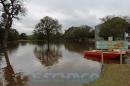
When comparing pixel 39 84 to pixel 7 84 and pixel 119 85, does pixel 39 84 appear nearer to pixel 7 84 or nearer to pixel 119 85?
pixel 7 84

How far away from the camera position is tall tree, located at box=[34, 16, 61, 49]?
9832 cm

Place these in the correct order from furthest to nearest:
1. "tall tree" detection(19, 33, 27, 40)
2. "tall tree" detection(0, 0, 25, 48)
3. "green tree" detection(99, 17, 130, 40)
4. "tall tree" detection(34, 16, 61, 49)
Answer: "tall tree" detection(19, 33, 27, 40) < "tall tree" detection(34, 16, 61, 49) < "green tree" detection(99, 17, 130, 40) < "tall tree" detection(0, 0, 25, 48)

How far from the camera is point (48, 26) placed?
323 ft

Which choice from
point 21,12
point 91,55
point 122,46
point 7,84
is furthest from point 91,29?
point 7,84

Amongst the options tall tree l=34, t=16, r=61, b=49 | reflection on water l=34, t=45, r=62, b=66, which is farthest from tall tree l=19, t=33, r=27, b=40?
reflection on water l=34, t=45, r=62, b=66

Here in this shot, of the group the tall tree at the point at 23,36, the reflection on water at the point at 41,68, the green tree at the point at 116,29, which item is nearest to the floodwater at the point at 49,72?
the reflection on water at the point at 41,68

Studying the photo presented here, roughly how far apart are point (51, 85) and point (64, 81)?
2.52ft

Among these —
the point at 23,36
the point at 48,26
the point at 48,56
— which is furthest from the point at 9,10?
the point at 23,36

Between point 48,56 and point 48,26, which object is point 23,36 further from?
point 48,56

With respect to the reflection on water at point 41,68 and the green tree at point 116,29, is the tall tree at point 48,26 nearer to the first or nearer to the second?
the green tree at point 116,29

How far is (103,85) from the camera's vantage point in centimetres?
856

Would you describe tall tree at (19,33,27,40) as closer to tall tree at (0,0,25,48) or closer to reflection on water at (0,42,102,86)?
tall tree at (0,0,25,48)

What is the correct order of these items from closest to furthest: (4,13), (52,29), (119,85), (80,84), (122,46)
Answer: (119,85), (80,84), (122,46), (4,13), (52,29)

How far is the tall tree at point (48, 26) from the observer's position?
98319mm
